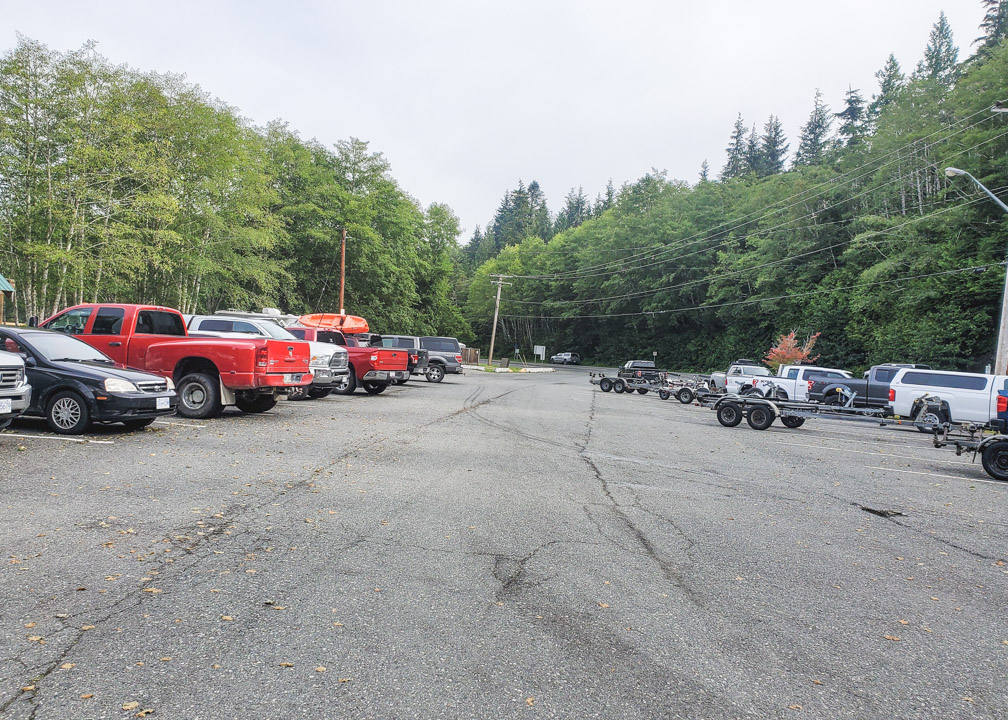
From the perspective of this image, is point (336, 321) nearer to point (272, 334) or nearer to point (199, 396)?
point (272, 334)

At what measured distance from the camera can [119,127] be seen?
23500 millimetres

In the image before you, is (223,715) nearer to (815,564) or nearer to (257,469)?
(815,564)

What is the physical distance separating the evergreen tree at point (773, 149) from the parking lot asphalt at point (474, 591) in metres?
83.1

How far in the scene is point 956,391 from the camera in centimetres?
1836

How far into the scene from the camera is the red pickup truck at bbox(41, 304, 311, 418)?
12.1m

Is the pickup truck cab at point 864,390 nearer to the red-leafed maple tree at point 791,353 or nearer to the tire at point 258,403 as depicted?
the red-leafed maple tree at point 791,353

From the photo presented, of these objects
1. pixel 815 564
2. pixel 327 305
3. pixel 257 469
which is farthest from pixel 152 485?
pixel 327 305

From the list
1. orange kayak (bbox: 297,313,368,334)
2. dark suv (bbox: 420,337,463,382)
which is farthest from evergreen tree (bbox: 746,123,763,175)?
orange kayak (bbox: 297,313,368,334)

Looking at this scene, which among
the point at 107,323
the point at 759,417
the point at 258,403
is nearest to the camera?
the point at 107,323

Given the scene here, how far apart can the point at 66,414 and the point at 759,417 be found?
A: 15.6 metres

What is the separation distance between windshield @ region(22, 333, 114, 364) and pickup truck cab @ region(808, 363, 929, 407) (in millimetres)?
22596

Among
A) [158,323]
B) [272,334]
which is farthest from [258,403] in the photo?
[158,323]

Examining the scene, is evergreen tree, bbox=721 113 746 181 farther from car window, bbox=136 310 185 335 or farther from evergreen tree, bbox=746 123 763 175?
car window, bbox=136 310 185 335

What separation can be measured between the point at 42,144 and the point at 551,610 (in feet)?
90.8
